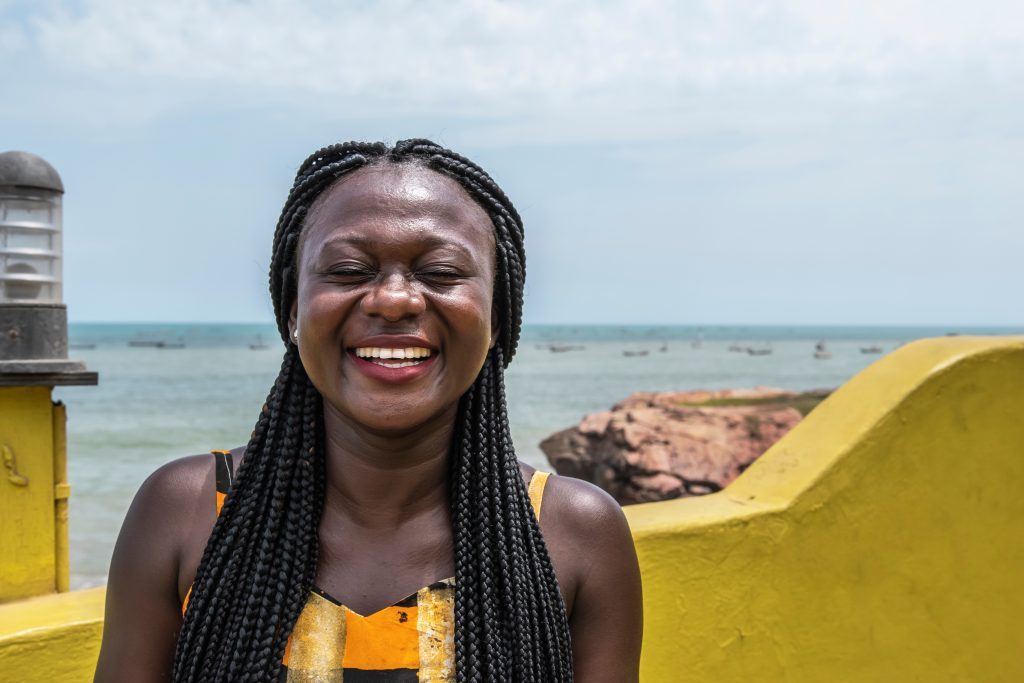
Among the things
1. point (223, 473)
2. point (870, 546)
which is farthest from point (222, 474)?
point (870, 546)

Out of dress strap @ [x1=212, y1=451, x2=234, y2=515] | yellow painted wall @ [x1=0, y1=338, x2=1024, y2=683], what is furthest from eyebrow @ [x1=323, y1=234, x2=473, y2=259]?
yellow painted wall @ [x1=0, y1=338, x2=1024, y2=683]

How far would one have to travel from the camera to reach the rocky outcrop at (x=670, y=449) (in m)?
10.8

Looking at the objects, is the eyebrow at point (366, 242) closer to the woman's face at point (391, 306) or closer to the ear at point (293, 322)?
the woman's face at point (391, 306)

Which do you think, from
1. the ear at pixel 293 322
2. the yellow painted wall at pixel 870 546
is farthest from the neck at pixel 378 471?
the yellow painted wall at pixel 870 546

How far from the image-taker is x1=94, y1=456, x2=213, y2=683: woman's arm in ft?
5.56

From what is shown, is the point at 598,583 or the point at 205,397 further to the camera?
the point at 205,397

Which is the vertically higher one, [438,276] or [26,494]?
[438,276]

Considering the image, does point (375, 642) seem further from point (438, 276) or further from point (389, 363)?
point (438, 276)

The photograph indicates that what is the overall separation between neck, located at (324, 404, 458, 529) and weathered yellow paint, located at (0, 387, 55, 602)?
129 centimetres

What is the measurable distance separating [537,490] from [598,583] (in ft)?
0.71

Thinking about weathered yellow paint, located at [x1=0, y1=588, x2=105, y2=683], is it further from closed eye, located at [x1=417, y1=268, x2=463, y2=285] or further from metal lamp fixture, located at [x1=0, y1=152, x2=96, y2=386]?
closed eye, located at [x1=417, y1=268, x2=463, y2=285]

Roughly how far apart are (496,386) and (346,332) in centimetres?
37

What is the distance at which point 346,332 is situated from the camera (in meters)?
1.66

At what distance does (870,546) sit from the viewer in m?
2.88
